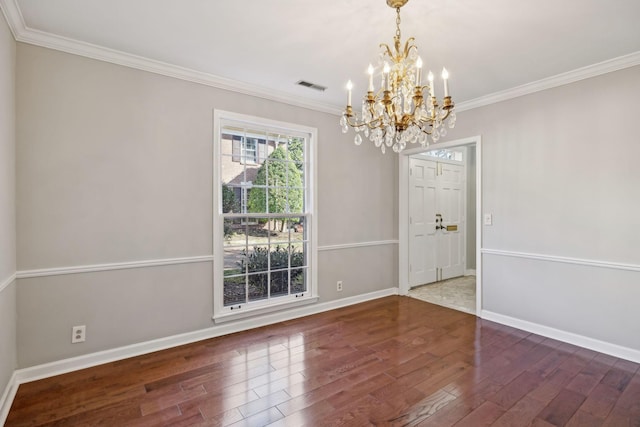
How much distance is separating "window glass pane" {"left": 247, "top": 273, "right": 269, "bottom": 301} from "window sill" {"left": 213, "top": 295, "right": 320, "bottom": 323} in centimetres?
12

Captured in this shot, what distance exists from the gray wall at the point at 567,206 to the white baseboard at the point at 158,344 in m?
2.02

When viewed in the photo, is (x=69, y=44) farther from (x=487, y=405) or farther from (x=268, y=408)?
(x=487, y=405)

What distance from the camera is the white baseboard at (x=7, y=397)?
6.35 ft

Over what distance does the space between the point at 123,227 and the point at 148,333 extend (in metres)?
0.95

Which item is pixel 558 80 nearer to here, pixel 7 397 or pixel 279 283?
pixel 279 283

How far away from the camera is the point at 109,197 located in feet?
8.70

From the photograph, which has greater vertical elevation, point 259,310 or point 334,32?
point 334,32

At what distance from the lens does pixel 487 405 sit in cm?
209

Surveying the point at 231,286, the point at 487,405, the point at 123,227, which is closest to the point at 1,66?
the point at 123,227

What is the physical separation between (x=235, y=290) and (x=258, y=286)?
256 mm

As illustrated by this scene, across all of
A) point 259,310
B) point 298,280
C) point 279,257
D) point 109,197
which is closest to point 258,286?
point 259,310

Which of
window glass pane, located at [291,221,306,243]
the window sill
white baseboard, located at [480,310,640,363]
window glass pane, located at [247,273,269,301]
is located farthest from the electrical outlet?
white baseboard, located at [480,310,640,363]

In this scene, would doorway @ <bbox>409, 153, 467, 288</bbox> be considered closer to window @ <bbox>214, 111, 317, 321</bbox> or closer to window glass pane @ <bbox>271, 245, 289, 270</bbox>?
window @ <bbox>214, 111, 317, 321</bbox>

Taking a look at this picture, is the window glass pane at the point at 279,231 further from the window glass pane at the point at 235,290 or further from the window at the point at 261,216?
the window glass pane at the point at 235,290
